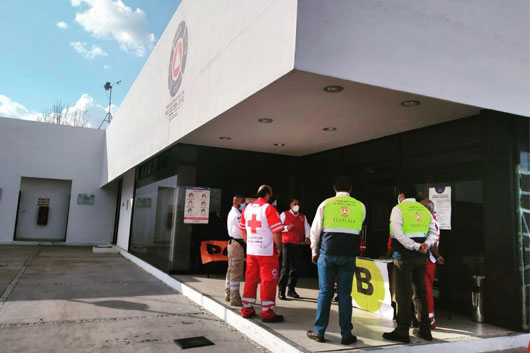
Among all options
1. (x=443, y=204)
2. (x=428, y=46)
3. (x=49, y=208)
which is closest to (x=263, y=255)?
(x=443, y=204)

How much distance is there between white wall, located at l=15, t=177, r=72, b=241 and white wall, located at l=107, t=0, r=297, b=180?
9446 millimetres

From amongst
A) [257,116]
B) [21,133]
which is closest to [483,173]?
[257,116]

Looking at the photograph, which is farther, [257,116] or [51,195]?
[51,195]

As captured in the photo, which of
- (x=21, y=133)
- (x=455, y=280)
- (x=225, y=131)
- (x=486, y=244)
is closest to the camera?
(x=486, y=244)

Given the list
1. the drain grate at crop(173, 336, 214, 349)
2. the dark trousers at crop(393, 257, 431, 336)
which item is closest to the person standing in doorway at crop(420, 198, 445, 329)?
→ the dark trousers at crop(393, 257, 431, 336)

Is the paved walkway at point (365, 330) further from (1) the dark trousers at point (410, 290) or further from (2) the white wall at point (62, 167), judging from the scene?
(2) the white wall at point (62, 167)

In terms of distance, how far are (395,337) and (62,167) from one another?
55.9 feet

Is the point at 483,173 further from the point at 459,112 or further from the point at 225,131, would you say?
the point at 225,131

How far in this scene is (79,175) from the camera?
1728cm

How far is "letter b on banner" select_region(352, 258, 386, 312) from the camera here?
475 cm

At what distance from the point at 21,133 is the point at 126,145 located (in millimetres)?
7687

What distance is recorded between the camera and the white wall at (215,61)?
3781 mm

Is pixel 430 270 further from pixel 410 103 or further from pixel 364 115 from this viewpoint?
pixel 364 115

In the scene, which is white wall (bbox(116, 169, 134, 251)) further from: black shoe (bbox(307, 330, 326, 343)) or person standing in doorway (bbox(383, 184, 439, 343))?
person standing in doorway (bbox(383, 184, 439, 343))
